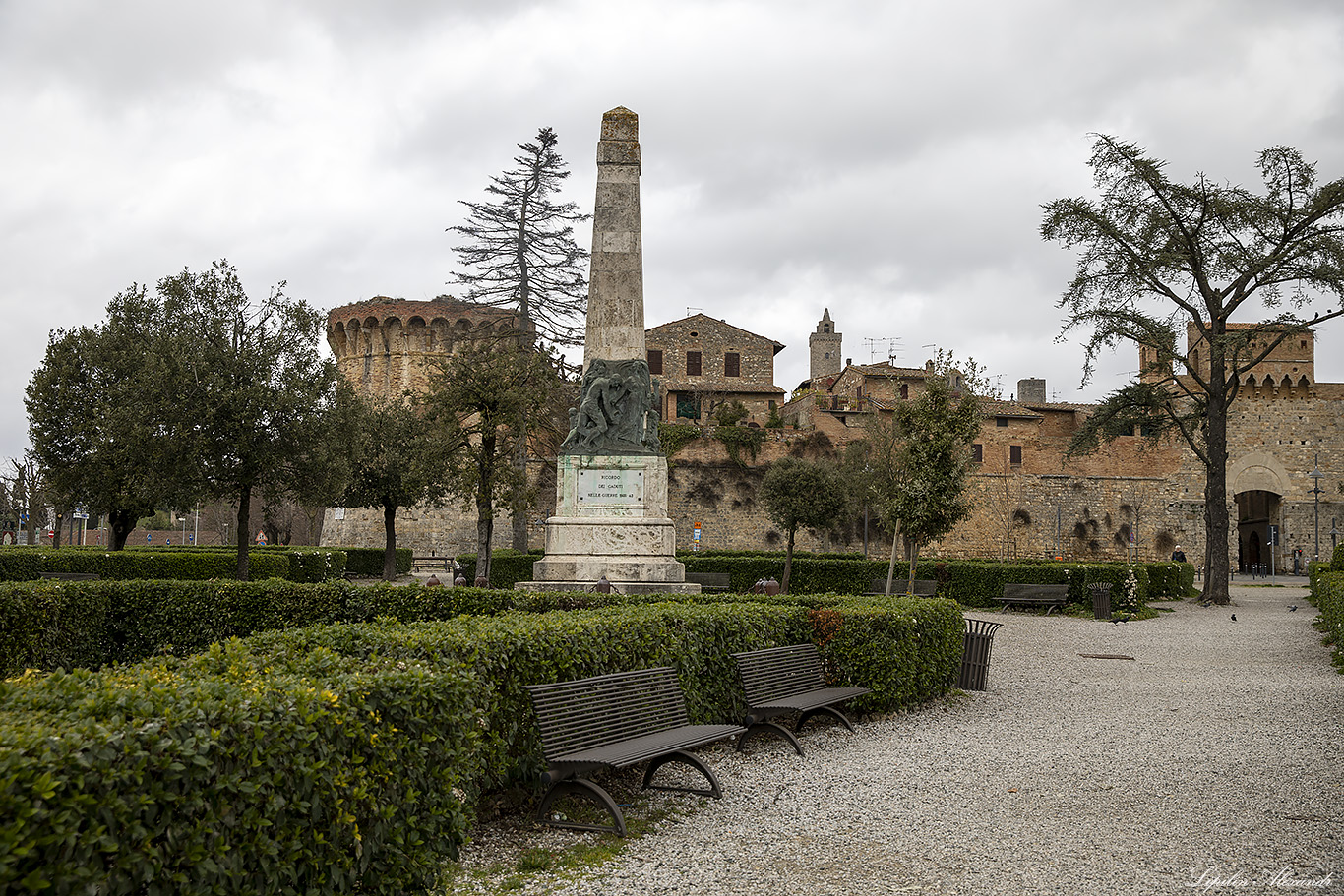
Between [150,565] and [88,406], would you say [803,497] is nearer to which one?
[150,565]

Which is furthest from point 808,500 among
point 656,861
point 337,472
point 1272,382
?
point 1272,382

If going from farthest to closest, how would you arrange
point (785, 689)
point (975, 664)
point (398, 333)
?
point (398, 333) → point (975, 664) → point (785, 689)

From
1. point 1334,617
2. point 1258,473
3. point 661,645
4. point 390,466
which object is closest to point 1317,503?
point 1258,473

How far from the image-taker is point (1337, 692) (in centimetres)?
1008

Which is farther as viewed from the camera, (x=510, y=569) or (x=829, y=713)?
(x=510, y=569)

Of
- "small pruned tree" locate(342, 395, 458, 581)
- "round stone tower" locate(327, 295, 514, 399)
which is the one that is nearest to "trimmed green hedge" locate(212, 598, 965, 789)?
"small pruned tree" locate(342, 395, 458, 581)

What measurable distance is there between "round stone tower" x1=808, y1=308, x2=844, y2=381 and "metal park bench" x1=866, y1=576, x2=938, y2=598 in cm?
3641

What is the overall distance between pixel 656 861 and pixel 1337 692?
8.70m

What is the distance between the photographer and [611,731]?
5602 mm

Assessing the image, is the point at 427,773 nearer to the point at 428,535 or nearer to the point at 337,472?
the point at 337,472

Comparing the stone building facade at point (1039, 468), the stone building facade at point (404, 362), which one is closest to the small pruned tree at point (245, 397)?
the stone building facade at point (404, 362)

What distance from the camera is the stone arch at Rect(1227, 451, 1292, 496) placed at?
44.9m

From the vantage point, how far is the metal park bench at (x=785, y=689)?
704cm

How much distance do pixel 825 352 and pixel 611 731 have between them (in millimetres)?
54499
